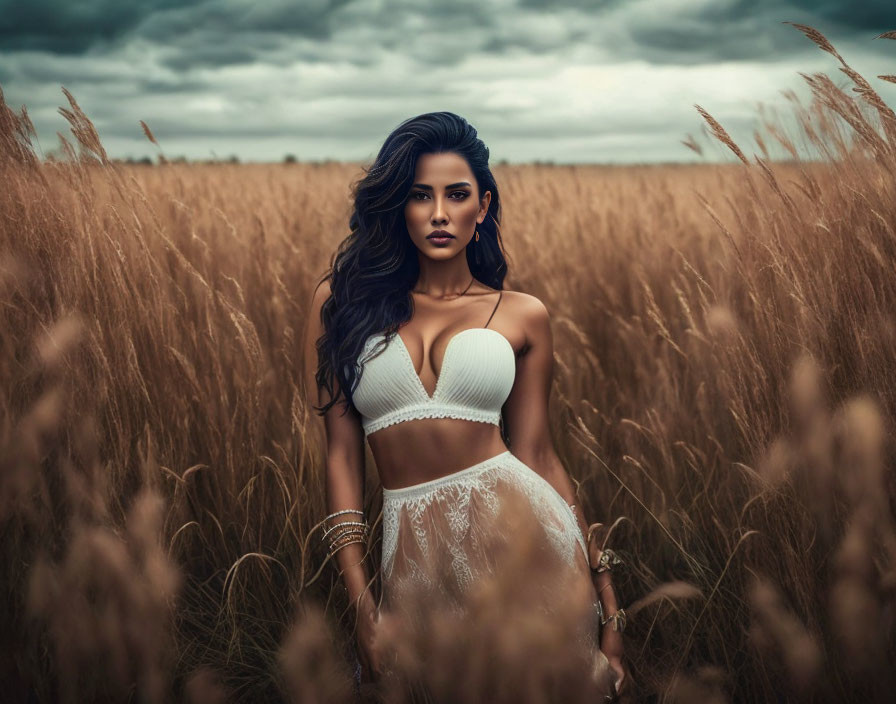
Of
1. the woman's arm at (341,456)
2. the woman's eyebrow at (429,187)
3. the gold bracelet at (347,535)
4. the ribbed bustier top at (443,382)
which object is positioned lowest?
the gold bracelet at (347,535)

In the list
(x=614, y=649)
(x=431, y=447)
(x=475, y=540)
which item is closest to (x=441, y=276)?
(x=431, y=447)

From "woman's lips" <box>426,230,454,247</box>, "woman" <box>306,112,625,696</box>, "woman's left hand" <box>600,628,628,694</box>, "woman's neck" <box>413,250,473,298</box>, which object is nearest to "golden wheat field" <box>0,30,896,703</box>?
"woman's left hand" <box>600,628,628,694</box>

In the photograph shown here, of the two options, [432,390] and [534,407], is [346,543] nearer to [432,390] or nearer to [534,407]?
[432,390]

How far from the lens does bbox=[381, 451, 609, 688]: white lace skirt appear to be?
1402mm

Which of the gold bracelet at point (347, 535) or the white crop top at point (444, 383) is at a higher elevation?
the white crop top at point (444, 383)

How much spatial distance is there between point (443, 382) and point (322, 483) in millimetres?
564

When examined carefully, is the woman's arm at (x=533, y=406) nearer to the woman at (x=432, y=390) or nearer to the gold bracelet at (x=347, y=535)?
the woman at (x=432, y=390)

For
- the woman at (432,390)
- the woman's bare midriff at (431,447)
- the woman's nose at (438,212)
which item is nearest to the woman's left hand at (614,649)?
the woman at (432,390)

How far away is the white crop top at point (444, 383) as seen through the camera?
1.47 meters

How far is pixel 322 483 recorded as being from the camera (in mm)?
1872

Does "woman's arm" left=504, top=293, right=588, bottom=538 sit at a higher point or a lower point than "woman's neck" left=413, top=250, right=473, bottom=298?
lower

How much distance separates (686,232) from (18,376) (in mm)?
3235

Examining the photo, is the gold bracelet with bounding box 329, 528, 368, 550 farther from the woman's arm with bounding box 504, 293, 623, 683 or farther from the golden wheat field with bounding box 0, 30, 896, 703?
the woman's arm with bounding box 504, 293, 623, 683

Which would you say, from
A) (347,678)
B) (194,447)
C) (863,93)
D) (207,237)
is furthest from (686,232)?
(347,678)
